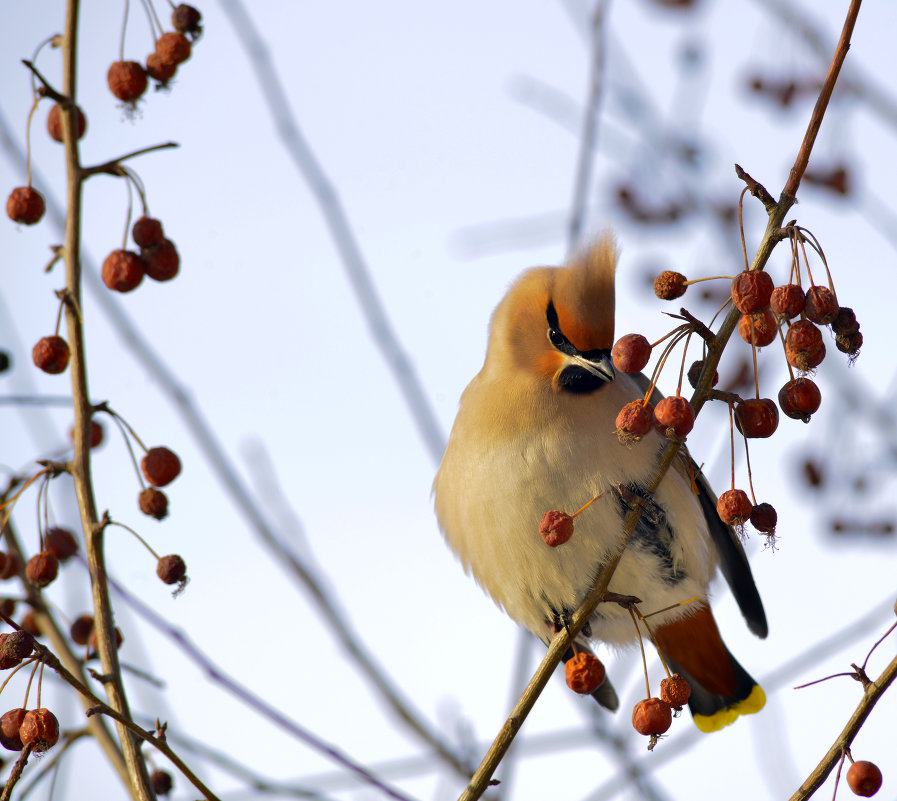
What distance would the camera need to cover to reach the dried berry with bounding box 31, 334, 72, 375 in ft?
8.10

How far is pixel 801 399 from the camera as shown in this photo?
219 centimetres

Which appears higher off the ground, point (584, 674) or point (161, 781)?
point (584, 674)

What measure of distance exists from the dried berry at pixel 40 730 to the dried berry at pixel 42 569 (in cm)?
40

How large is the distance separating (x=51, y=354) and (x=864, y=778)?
187 cm

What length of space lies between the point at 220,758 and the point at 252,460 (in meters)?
1.29

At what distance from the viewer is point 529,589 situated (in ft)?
11.9

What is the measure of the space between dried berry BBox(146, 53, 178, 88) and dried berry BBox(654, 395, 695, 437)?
1.41 meters

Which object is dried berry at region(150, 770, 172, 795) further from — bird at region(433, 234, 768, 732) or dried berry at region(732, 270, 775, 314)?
dried berry at region(732, 270, 775, 314)

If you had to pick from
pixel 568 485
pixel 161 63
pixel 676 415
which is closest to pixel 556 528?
pixel 676 415

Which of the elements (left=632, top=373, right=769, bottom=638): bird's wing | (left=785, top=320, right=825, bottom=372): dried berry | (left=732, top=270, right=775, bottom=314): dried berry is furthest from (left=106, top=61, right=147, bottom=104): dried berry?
(left=632, top=373, right=769, bottom=638): bird's wing

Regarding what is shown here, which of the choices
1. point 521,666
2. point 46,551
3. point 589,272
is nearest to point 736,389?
point 589,272

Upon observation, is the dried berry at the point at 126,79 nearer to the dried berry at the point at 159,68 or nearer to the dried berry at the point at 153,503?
the dried berry at the point at 159,68

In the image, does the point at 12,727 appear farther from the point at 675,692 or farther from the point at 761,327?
the point at 761,327

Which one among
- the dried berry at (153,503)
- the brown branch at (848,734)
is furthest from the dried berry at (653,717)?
the dried berry at (153,503)
